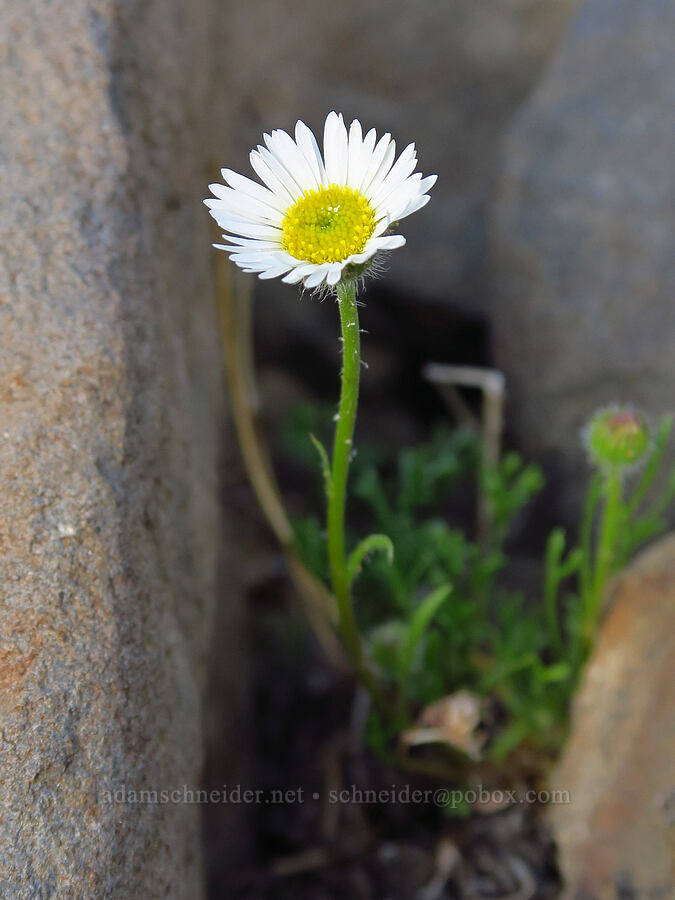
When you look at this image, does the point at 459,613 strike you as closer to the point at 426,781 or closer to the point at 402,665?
the point at 402,665

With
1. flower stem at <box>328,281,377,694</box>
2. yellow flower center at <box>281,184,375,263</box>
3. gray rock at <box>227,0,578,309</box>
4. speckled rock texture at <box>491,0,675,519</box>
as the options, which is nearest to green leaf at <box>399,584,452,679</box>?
flower stem at <box>328,281,377,694</box>

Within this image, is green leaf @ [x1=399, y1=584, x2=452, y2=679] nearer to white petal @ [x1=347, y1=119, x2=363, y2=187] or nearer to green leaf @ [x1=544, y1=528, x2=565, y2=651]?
green leaf @ [x1=544, y1=528, x2=565, y2=651]

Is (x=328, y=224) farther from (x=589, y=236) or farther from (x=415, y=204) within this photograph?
(x=589, y=236)

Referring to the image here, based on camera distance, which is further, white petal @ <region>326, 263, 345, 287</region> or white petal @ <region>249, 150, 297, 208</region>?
white petal @ <region>249, 150, 297, 208</region>

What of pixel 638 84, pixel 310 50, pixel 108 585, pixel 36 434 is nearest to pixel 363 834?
pixel 108 585

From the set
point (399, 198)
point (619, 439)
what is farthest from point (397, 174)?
point (619, 439)
